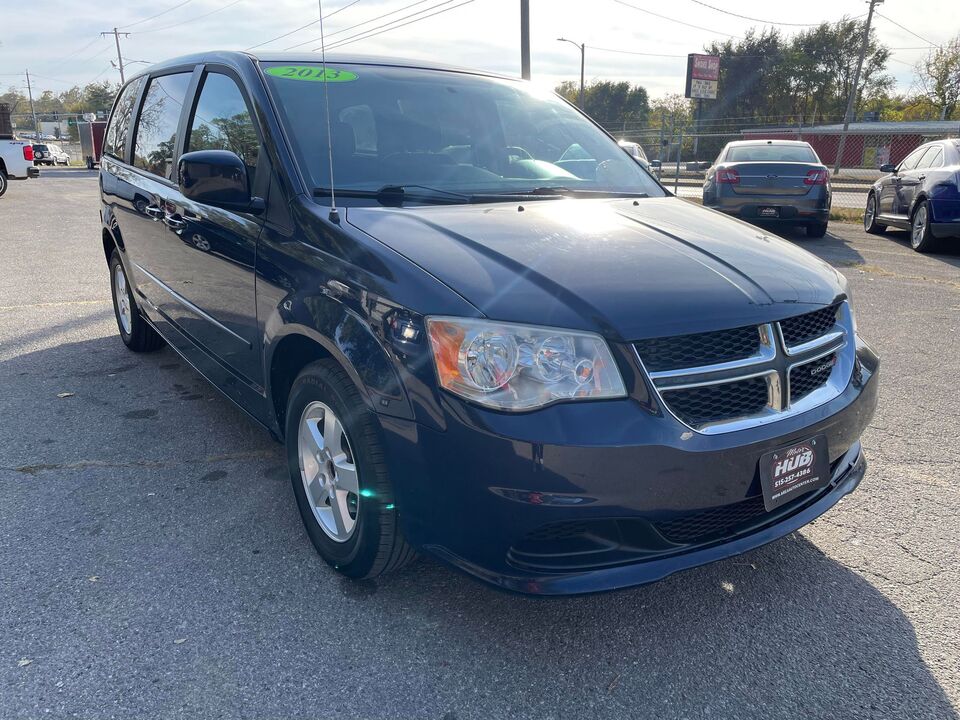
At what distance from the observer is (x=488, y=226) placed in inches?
103

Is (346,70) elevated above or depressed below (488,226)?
above

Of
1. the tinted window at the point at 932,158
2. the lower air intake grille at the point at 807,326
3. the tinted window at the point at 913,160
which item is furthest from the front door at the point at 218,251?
the tinted window at the point at 913,160

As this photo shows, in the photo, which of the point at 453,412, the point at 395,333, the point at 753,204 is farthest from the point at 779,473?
the point at 753,204

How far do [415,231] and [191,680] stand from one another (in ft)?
4.91

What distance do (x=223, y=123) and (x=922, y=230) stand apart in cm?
942

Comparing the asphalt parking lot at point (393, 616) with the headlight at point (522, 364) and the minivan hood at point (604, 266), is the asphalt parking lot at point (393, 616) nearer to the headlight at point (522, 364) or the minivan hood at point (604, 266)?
the headlight at point (522, 364)

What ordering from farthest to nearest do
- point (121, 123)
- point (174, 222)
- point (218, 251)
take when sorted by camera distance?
point (121, 123) < point (174, 222) < point (218, 251)

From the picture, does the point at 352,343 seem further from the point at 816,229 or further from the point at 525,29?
the point at 525,29

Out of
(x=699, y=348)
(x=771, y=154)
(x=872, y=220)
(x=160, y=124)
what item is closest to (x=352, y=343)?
(x=699, y=348)

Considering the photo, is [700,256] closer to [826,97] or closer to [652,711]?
[652,711]

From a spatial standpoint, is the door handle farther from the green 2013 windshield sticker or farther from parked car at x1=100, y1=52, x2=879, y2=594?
the green 2013 windshield sticker

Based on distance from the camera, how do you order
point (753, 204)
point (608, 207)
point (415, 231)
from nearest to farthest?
1. point (415, 231)
2. point (608, 207)
3. point (753, 204)

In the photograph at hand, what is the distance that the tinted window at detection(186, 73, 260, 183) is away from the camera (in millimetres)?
3086

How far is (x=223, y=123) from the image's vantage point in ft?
11.0
